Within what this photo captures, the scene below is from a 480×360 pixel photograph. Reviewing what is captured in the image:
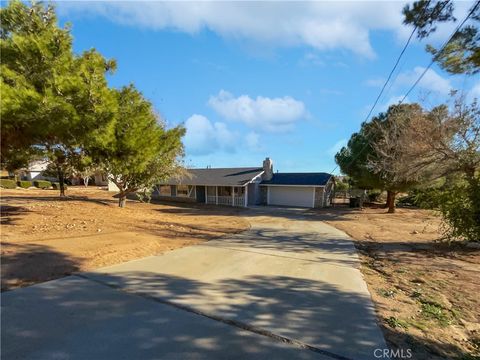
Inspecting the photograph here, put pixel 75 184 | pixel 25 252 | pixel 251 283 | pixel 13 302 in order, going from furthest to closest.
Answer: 1. pixel 75 184
2. pixel 25 252
3. pixel 251 283
4. pixel 13 302

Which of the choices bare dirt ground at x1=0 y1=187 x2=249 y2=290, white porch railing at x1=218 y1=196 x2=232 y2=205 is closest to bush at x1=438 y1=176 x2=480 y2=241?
bare dirt ground at x1=0 y1=187 x2=249 y2=290

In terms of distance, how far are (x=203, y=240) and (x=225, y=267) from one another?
382 centimetres

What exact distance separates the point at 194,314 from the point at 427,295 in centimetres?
482

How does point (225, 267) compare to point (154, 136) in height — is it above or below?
below

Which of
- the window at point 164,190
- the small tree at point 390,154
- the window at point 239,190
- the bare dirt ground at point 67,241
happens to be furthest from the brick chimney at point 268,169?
the bare dirt ground at point 67,241

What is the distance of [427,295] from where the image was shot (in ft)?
20.8

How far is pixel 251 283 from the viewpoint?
21.0ft

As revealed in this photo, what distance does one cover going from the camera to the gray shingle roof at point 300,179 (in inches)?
1226

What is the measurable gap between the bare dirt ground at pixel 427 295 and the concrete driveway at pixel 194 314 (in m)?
0.40

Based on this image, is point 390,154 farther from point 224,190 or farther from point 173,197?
point 173,197

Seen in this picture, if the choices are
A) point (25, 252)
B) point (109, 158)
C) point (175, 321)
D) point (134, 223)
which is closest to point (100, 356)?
point (175, 321)

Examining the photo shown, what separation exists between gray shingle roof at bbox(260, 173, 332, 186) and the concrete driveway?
77.7 feet

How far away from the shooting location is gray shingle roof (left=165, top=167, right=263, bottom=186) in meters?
31.6

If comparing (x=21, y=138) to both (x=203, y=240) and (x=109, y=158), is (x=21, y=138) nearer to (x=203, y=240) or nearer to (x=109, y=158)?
(x=109, y=158)
